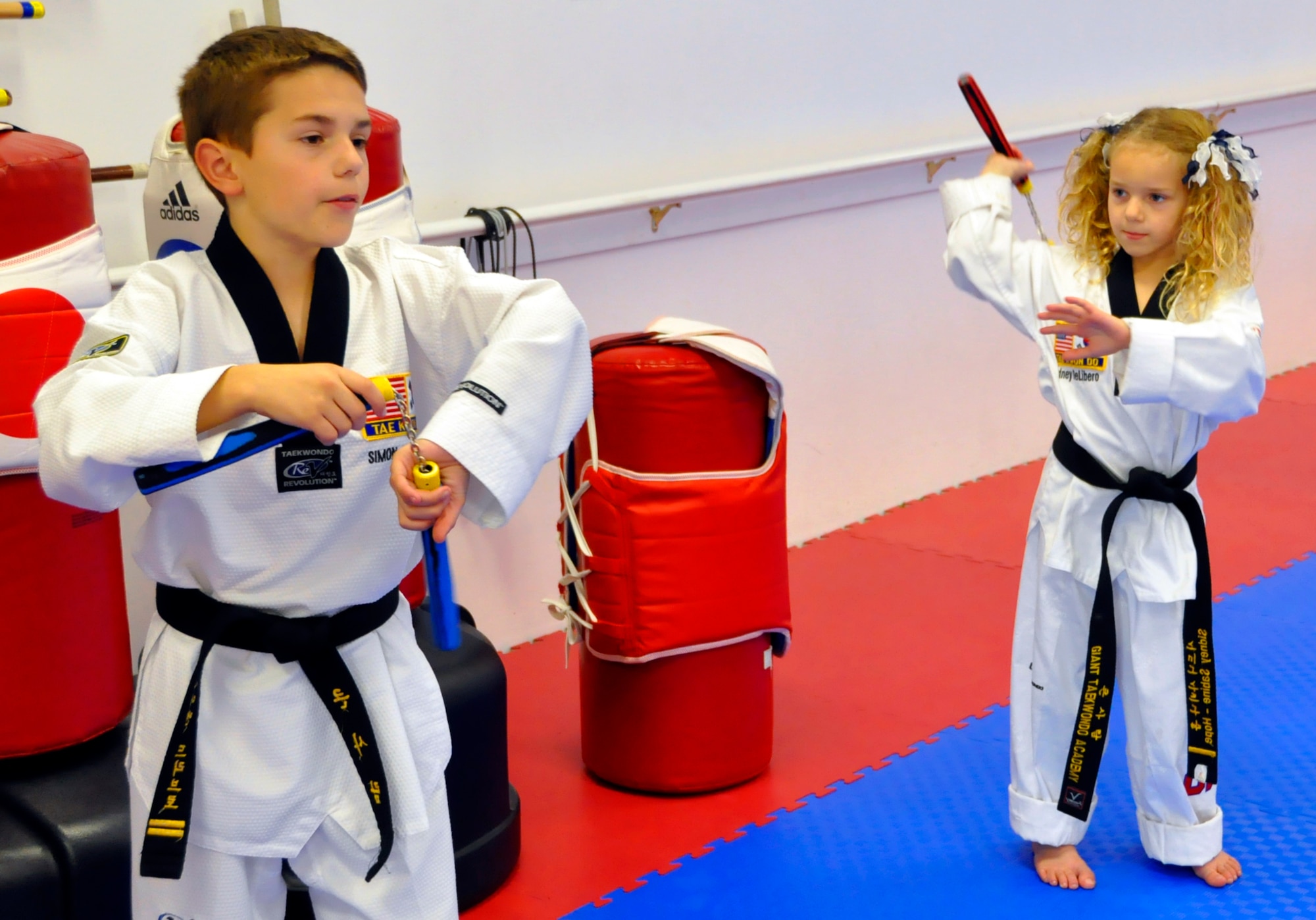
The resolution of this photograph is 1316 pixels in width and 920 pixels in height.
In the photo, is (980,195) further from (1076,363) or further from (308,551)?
(308,551)

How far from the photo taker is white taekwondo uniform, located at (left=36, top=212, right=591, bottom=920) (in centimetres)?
141

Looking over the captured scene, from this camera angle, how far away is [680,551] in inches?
102

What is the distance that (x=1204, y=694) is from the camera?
88.3 inches

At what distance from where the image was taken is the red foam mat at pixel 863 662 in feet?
8.25

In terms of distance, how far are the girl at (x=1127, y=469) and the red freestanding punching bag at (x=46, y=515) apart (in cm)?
140

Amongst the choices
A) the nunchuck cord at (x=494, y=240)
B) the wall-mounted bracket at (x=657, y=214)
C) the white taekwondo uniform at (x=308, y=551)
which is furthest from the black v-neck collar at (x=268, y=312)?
the wall-mounted bracket at (x=657, y=214)

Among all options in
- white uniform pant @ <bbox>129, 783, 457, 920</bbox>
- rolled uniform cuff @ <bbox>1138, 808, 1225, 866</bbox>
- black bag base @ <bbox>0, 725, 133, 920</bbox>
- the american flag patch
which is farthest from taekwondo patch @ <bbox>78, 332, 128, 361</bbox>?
rolled uniform cuff @ <bbox>1138, 808, 1225, 866</bbox>

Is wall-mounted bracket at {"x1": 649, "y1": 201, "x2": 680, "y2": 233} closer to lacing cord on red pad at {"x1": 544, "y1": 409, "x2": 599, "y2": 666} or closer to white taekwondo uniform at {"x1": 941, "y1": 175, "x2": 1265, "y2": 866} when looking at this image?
lacing cord on red pad at {"x1": 544, "y1": 409, "x2": 599, "y2": 666}

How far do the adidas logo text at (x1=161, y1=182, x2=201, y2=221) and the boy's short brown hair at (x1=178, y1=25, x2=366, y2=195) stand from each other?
0.77 m

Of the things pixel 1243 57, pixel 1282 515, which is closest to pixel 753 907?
pixel 1282 515

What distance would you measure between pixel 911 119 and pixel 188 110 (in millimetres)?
3004

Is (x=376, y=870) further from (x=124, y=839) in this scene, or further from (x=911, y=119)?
(x=911, y=119)

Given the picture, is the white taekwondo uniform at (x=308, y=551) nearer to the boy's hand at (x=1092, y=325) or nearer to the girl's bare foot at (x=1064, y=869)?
the boy's hand at (x=1092, y=325)

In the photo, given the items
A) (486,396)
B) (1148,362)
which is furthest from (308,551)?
(1148,362)
